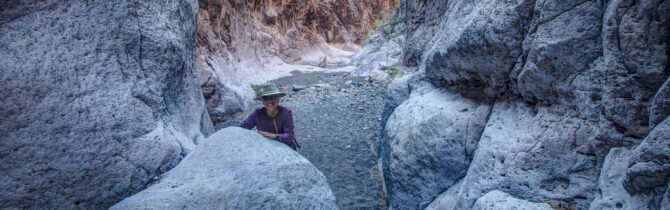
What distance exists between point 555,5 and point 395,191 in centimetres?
190

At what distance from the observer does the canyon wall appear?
44.1 inches

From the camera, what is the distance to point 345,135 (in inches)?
220

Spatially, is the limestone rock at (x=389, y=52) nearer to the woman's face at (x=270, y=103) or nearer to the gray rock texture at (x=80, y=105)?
the woman's face at (x=270, y=103)

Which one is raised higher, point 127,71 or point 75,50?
point 75,50

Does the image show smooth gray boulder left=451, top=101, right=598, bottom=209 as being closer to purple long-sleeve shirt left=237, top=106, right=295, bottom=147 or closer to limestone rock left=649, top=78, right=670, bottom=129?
limestone rock left=649, top=78, right=670, bottom=129


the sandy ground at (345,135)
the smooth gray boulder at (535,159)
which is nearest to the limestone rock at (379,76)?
the sandy ground at (345,135)

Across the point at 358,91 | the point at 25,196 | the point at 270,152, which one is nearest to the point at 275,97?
the point at 270,152

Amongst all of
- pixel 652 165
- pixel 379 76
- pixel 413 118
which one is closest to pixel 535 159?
pixel 652 165

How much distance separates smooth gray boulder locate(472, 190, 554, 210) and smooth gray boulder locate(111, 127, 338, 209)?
1.13 meters

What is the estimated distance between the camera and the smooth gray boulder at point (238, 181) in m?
1.80

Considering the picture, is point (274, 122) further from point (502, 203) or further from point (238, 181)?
point (502, 203)

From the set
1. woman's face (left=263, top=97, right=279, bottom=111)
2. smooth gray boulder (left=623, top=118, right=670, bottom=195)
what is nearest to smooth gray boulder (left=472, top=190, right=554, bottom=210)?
smooth gray boulder (left=623, top=118, right=670, bottom=195)

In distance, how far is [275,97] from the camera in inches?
122

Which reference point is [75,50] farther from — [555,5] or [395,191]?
[555,5]
